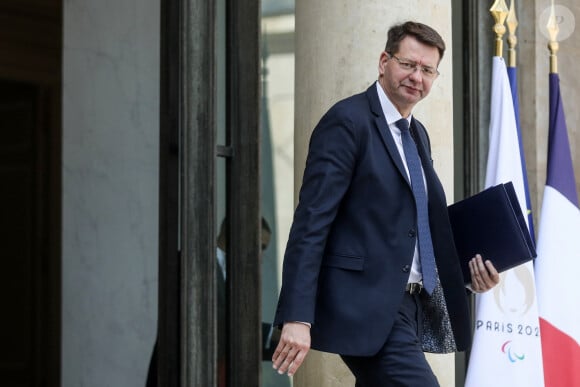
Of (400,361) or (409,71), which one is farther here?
(409,71)

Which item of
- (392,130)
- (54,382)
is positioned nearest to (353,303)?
(392,130)

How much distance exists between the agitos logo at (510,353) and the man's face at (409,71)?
2.74m

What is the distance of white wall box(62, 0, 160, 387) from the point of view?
6.79 meters

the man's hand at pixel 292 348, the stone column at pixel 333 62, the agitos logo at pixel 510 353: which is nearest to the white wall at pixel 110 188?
the stone column at pixel 333 62

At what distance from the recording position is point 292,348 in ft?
12.8

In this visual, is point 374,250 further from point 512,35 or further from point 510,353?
point 512,35

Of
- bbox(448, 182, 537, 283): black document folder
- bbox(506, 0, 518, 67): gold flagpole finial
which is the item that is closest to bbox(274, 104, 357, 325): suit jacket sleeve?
bbox(448, 182, 537, 283): black document folder

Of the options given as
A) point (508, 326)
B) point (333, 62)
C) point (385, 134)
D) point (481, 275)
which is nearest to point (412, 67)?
point (385, 134)

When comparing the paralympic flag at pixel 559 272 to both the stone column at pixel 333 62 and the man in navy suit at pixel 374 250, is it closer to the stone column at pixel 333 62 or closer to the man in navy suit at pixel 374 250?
the stone column at pixel 333 62

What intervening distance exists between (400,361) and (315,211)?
547 millimetres

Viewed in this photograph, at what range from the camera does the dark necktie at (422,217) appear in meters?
4.20

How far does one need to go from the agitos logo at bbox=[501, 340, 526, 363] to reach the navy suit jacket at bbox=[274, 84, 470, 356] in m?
2.51

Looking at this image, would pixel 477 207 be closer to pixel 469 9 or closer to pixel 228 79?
pixel 228 79

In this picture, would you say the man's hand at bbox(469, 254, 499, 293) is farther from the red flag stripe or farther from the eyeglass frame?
the red flag stripe
